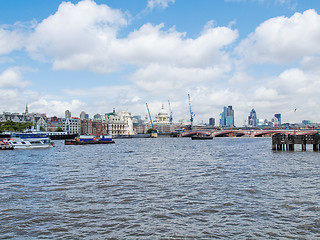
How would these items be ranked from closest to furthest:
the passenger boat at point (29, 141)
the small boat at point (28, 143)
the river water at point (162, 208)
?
1. the river water at point (162, 208)
2. the small boat at point (28, 143)
3. the passenger boat at point (29, 141)

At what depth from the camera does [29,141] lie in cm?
8112

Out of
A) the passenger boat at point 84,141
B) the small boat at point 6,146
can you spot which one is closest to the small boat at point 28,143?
the small boat at point 6,146

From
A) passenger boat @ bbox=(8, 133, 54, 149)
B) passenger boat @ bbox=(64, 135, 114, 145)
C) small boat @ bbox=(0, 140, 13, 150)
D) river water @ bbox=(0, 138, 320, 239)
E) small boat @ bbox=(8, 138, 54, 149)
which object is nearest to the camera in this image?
river water @ bbox=(0, 138, 320, 239)

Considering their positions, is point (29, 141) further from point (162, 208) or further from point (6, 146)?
point (162, 208)

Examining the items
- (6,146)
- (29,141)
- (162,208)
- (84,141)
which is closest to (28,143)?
(29,141)

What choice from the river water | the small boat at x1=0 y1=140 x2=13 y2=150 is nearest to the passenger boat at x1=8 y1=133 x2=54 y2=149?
the small boat at x1=0 y1=140 x2=13 y2=150

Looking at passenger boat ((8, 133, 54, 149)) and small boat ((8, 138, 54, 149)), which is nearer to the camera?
small boat ((8, 138, 54, 149))

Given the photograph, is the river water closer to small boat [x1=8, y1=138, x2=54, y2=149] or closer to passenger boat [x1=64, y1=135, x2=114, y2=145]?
small boat [x1=8, y1=138, x2=54, y2=149]

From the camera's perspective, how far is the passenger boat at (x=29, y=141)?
77863 millimetres

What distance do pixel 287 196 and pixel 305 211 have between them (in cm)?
322

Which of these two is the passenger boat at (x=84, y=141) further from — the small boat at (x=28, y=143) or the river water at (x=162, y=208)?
the river water at (x=162, y=208)

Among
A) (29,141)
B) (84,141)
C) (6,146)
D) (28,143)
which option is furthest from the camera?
(84,141)

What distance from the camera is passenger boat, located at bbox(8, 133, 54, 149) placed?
255 feet

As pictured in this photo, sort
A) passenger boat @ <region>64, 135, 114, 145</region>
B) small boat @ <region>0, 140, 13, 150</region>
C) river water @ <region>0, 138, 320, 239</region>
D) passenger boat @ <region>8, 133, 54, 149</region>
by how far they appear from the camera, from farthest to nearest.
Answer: passenger boat @ <region>64, 135, 114, 145</region> → passenger boat @ <region>8, 133, 54, 149</region> → small boat @ <region>0, 140, 13, 150</region> → river water @ <region>0, 138, 320, 239</region>
